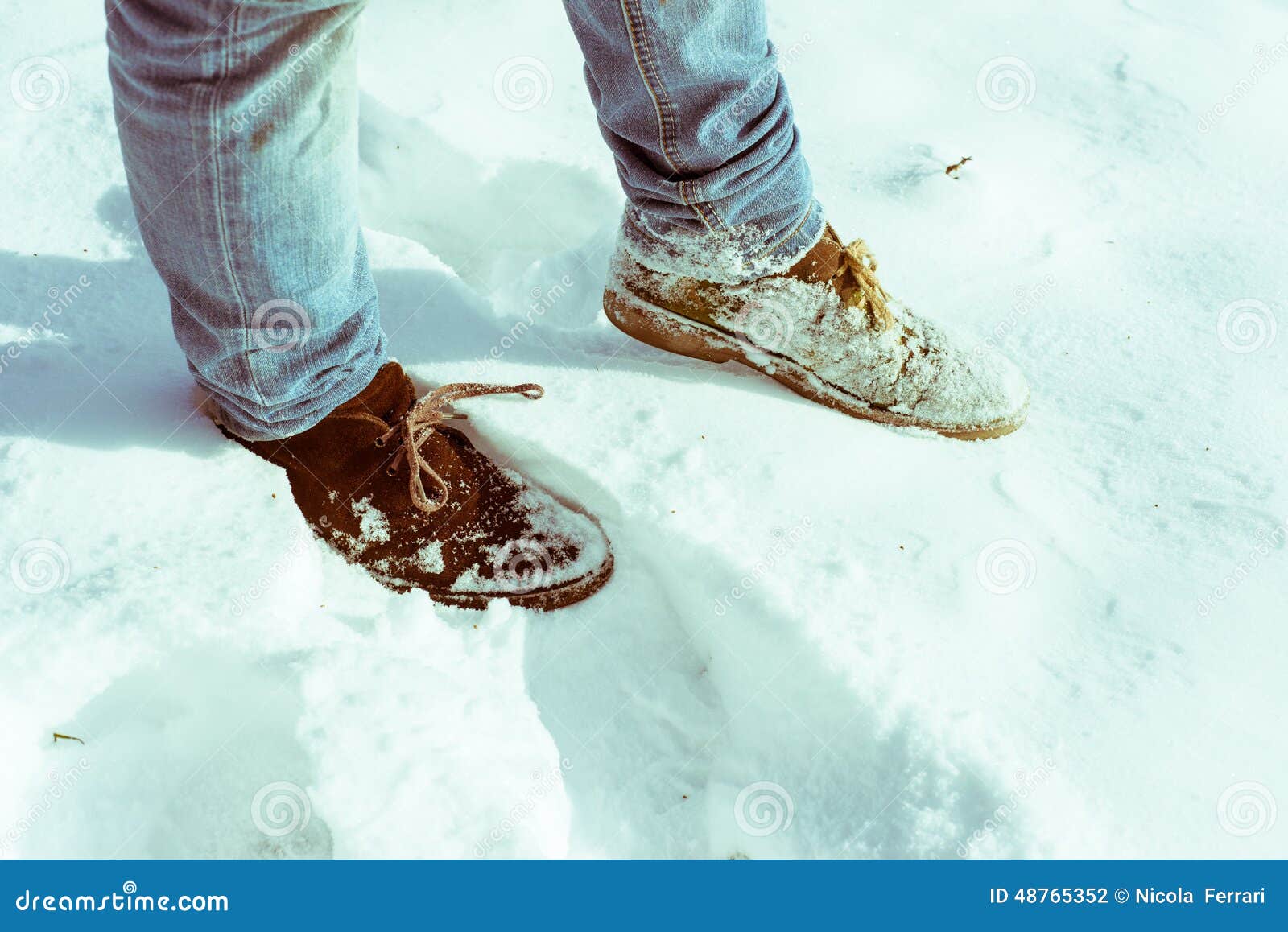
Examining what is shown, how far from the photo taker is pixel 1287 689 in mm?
1033

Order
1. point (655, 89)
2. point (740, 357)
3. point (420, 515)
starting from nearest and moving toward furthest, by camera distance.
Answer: point (655, 89)
point (420, 515)
point (740, 357)

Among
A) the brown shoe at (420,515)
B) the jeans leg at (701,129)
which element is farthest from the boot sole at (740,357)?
the brown shoe at (420,515)

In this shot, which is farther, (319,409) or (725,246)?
(725,246)

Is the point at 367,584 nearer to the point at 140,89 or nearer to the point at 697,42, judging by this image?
the point at 140,89

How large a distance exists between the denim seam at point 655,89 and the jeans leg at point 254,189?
32cm

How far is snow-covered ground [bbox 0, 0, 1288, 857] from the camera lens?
944 millimetres

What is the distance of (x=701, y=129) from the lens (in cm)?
108

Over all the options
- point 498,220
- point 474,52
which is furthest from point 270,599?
point 474,52

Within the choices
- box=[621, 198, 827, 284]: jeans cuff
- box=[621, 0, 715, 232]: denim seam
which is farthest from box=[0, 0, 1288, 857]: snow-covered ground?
box=[621, 0, 715, 232]: denim seam

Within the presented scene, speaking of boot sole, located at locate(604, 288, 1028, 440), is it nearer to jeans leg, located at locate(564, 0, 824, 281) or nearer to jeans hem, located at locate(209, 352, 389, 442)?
jeans leg, located at locate(564, 0, 824, 281)

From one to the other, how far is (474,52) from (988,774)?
174 cm

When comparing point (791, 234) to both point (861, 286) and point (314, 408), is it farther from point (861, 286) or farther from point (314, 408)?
point (314, 408)

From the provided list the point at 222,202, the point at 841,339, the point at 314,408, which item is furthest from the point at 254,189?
→ the point at 841,339

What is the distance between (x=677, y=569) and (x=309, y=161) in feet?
2.09
